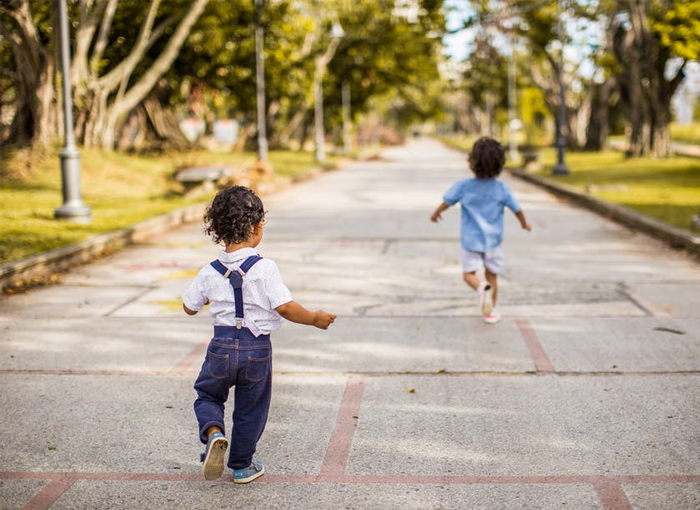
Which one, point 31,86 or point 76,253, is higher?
point 31,86

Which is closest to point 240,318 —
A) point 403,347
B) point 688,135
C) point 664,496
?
point 664,496

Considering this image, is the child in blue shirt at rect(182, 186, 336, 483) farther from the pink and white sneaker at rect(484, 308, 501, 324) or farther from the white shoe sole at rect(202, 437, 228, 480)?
the pink and white sneaker at rect(484, 308, 501, 324)

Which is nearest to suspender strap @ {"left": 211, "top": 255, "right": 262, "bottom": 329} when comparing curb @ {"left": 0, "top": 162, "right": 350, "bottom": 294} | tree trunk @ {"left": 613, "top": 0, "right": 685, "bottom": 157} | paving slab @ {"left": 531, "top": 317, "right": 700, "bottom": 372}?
paving slab @ {"left": 531, "top": 317, "right": 700, "bottom": 372}

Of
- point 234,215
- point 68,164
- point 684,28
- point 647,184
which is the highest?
point 684,28

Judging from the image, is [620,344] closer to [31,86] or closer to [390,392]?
[390,392]

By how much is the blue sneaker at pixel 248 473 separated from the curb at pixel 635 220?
26.8 feet

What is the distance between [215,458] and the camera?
12.4 feet

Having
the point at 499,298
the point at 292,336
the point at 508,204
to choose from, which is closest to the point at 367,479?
the point at 292,336

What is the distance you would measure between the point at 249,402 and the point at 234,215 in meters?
0.83

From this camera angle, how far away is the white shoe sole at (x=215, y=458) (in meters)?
3.76

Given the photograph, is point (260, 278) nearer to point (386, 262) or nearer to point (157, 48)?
→ point (386, 262)

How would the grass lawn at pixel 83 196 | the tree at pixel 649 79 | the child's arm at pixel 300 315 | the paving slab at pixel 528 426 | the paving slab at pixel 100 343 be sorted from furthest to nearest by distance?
the tree at pixel 649 79, the grass lawn at pixel 83 196, the paving slab at pixel 100 343, the paving slab at pixel 528 426, the child's arm at pixel 300 315

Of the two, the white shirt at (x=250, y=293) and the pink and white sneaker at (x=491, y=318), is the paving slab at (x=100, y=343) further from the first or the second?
the pink and white sneaker at (x=491, y=318)

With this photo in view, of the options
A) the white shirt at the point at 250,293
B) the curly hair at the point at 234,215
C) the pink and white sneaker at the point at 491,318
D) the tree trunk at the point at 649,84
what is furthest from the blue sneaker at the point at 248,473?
the tree trunk at the point at 649,84
